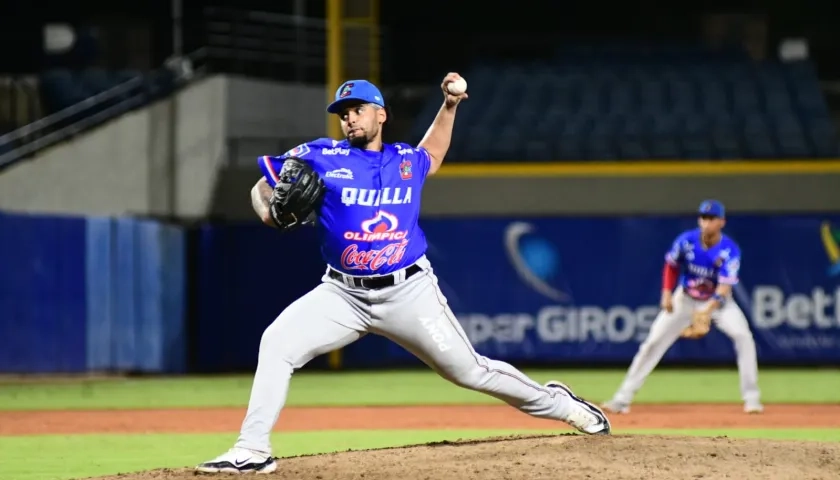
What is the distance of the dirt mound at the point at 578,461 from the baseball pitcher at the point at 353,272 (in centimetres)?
37

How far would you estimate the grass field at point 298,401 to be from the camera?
8102 mm

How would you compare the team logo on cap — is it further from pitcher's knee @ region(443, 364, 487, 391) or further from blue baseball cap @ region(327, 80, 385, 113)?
pitcher's knee @ region(443, 364, 487, 391)

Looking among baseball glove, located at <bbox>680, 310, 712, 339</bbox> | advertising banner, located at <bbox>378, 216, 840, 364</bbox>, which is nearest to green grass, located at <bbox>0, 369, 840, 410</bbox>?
advertising banner, located at <bbox>378, 216, 840, 364</bbox>

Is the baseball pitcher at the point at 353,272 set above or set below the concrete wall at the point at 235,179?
below

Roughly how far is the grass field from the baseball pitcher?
1.67 meters

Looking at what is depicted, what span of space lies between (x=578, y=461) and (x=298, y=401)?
7.02 meters

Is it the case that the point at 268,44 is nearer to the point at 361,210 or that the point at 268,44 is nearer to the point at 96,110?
the point at 96,110

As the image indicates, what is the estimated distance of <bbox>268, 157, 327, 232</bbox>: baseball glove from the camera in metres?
5.81

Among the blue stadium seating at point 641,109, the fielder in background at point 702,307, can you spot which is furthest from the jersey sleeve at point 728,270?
the blue stadium seating at point 641,109

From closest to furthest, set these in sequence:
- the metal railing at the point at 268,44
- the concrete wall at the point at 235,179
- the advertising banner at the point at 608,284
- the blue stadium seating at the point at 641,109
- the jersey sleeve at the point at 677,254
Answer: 1. the jersey sleeve at the point at 677,254
2. the advertising banner at the point at 608,284
3. the concrete wall at the point at 235,179
4. the blue stadium seating at the point at 641,109
5. the metal railing at the point at 268,44

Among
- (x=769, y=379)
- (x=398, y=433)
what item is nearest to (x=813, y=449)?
(x=398, y=433)

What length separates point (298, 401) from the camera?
1284cm

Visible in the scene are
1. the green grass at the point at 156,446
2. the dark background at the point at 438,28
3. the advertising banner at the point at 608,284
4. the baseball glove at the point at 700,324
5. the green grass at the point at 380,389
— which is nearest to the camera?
the green grass at the point at 156,446

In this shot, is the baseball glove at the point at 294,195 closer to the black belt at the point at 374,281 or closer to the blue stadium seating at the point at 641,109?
the black belt at the point at 374,281
